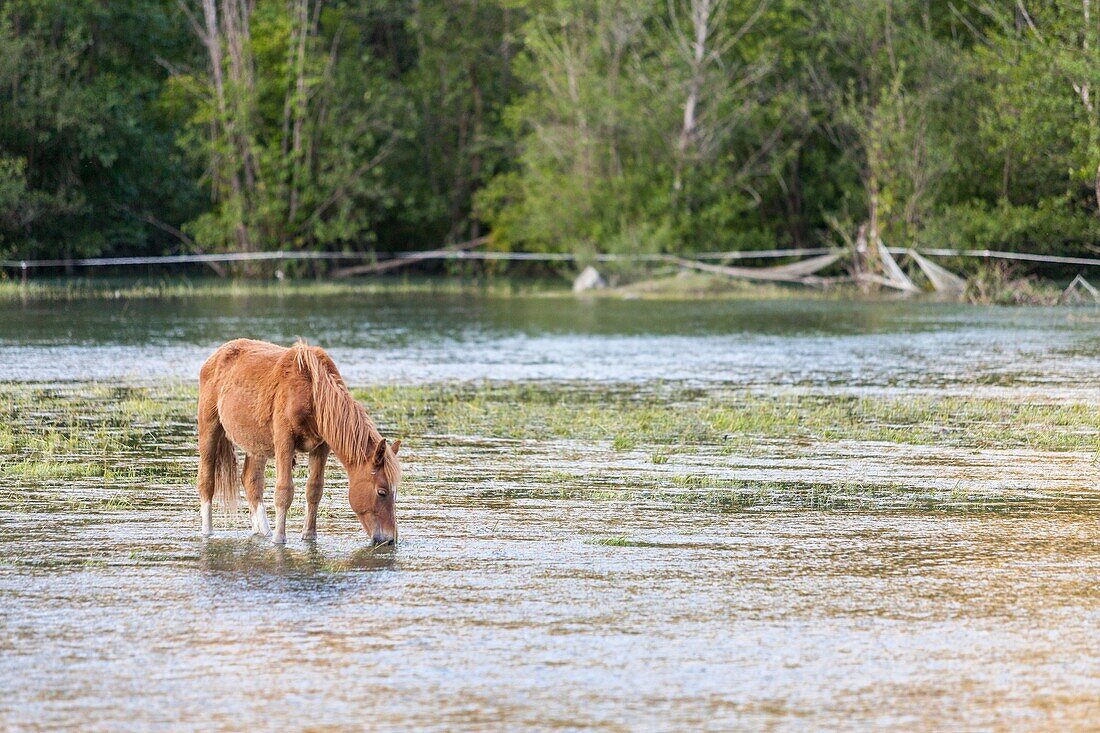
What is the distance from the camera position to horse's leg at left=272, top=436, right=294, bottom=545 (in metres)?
8.12

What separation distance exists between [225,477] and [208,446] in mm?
197

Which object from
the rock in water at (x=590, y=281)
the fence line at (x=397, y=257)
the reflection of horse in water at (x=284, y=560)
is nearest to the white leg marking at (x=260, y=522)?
the reflection of horse in water at (x=284, y=560)

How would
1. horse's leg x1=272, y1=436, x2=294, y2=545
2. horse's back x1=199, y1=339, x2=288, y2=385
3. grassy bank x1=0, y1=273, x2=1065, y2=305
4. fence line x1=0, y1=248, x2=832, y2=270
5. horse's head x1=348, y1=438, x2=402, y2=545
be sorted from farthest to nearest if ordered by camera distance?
fence line x1=0, y1=248, x2=832, y2=270 < grassy bank x1=0, y1=273, x2=1065, y2=305 < horse's back x1=199, y1=339, x2=288, y2=385 < horse's leg x1=272, y1=436, x2=294, y2=545 < horse's head x1=348, y1=438, x2=402, y2=545

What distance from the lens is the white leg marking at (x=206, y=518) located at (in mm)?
8555

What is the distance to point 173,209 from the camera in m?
51.9

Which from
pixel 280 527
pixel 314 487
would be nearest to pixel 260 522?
pixel 280 527

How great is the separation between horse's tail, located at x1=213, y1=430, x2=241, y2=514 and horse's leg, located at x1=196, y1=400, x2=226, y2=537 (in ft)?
0.05

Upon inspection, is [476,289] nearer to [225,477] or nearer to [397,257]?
[397,257]

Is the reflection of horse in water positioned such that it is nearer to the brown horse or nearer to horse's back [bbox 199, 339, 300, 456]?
the brown horse

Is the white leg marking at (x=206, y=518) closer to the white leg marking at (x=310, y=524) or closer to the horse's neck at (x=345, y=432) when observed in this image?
the white leg marking at (x=310, y=524)

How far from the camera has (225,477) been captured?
883 cm

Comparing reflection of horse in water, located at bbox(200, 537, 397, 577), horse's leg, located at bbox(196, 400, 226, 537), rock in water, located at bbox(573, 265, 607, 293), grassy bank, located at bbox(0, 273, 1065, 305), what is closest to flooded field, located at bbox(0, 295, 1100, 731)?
reflection of horse in water, located at bbox(200, 537, 397, 577)

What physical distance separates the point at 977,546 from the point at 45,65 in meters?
41.0

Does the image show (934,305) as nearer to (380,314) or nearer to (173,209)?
(380,314)
